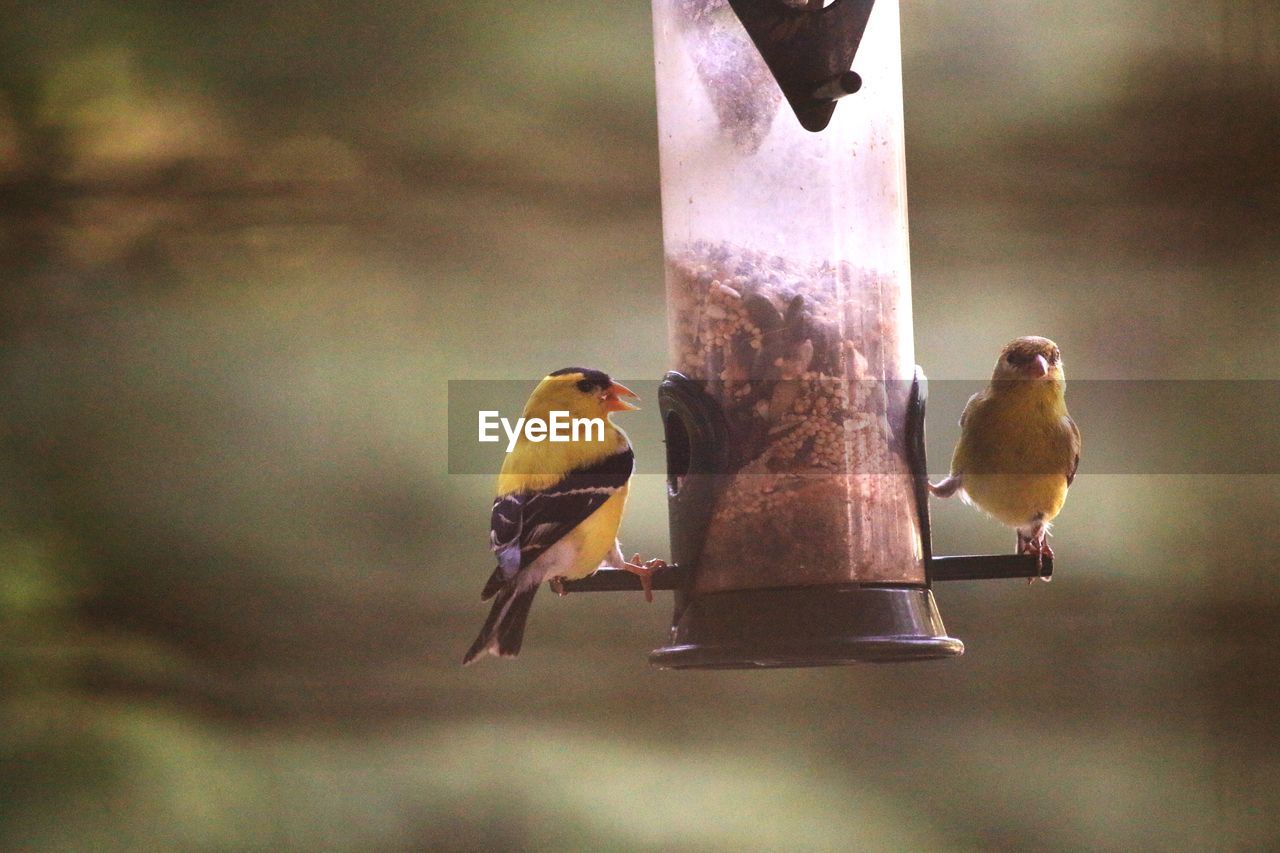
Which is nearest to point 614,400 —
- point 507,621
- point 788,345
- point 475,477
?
point 788,345

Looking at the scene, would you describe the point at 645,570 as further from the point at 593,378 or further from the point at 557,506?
the point at 593,378

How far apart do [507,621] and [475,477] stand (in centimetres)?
179

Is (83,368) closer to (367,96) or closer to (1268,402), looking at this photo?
(367,96)

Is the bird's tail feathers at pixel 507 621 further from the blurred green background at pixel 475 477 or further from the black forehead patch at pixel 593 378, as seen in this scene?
the blurred green background at pixel 475 477

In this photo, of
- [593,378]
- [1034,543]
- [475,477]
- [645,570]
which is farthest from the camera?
[475,477]

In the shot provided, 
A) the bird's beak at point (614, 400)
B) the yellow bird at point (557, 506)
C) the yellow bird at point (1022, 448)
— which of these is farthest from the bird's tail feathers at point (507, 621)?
the yellow bird at point (1022, 448)

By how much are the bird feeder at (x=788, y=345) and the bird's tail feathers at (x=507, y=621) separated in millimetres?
173

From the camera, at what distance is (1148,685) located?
5242 millimetres

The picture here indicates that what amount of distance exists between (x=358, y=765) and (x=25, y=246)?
6.85ft

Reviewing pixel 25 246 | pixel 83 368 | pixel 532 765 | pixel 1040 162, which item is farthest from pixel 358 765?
pixel 1040 162

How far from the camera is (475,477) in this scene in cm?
476

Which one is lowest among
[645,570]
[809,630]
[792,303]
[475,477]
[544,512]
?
[809,630]

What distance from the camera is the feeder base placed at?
2.71 metres

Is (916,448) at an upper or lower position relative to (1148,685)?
upper
